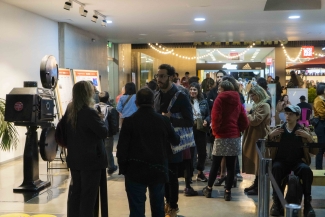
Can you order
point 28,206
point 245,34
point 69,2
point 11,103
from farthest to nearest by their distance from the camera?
point 245,34 → point 69,2 → point 11,103 → point 28,206

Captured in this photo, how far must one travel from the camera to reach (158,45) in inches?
792

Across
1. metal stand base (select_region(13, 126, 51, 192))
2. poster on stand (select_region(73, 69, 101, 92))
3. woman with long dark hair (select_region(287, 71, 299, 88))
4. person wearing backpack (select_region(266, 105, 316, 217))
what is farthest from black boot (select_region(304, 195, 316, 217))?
woman with long dark hair (select_region(287, 71, 299, 88))

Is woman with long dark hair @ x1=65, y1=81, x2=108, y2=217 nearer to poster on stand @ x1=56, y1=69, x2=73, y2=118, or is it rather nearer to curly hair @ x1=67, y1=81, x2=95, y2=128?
curly hair @ x1=67, y1=81, x2=95, y2=128

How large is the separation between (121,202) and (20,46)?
529 centimetres

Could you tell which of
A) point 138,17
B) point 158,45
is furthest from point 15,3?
point 158,45

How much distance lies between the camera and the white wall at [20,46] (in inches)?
364

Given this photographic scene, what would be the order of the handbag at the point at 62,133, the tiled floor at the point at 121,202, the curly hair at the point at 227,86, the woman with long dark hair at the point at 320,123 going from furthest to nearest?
the woman with long dark hair at the point at 320,123
the curly hair at the point at 227,86
the tiled floor at the point at 121,202
the handbag at the point at 62,133

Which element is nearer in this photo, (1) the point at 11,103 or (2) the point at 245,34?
(1) the point at 11,103

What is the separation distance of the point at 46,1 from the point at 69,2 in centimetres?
69

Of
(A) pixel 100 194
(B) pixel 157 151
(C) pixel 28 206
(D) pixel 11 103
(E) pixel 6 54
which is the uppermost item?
(E) pixel 6 54

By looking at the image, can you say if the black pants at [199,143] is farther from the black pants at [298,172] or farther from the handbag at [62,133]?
the handbag at [62,133]

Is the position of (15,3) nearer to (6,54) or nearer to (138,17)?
(6,54)

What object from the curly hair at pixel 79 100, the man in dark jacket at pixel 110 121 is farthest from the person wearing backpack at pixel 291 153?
the man in dark jacket at pixel 110 121

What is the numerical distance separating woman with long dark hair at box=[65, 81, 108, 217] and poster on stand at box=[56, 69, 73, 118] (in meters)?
5.73
